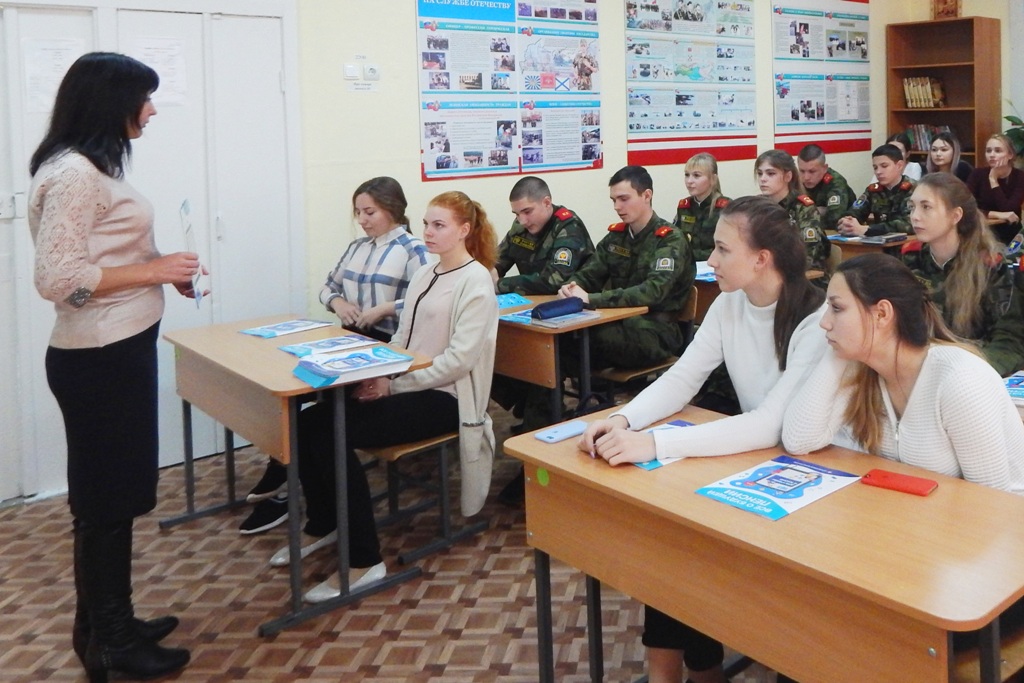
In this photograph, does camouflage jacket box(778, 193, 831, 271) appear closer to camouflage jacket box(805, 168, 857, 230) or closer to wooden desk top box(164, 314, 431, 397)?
camouflage jacket box(805, 168, 857, 230)

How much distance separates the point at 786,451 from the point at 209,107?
3.03 meters

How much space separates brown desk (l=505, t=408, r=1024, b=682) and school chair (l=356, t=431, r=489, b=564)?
1.04 metres

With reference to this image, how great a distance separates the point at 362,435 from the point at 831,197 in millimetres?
4465

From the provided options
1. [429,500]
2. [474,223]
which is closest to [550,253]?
[474,223]

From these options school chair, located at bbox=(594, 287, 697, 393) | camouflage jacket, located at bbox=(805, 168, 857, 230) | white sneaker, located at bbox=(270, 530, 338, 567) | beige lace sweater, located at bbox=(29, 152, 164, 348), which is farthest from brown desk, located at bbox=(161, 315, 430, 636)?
camouflage jacket, located at bbox=(805, 168, 857, 230)

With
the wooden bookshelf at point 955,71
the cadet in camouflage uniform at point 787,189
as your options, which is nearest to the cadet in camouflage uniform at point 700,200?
the cadet in camouflage uniform at point 787,189

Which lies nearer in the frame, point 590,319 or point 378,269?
point 590,319

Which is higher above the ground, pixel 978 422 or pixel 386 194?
pixel 386 194

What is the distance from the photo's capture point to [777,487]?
5.84 ft

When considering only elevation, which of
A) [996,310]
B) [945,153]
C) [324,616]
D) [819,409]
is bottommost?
[324,616]

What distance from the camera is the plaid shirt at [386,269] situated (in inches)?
148

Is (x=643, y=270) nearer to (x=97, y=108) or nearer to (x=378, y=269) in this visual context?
(x=378, y=269)

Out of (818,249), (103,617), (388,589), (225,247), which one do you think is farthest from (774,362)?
(818,249)

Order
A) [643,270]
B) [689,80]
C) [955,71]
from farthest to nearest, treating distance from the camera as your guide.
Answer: [955,71]
[689,80]
[643,270]
